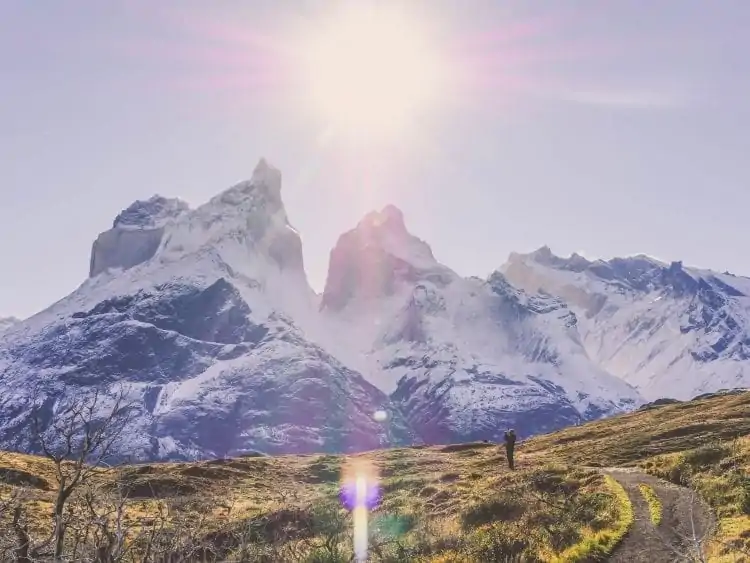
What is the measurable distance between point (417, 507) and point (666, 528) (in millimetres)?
16952

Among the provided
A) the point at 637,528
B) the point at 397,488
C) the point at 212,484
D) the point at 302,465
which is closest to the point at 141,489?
the point at 212,484

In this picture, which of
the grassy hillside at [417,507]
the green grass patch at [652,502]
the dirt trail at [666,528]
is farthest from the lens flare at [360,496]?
the green grass patch at [652,502]

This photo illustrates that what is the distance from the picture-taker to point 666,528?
22531 mm

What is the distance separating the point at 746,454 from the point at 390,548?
655 inches

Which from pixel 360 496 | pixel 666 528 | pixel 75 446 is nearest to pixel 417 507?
pixel 360 496

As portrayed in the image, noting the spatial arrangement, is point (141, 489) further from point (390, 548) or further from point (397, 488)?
point (390, 548)

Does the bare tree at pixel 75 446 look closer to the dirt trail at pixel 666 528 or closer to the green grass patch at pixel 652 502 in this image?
the dirt trail at pixel 666 528

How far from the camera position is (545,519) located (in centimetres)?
2661

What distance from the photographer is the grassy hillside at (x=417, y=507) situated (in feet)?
65.0

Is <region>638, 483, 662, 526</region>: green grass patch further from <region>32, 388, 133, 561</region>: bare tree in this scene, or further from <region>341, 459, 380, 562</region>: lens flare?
<region>32, 388, 133, 561</region>: bare tree

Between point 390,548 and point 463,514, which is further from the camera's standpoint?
point 463,514

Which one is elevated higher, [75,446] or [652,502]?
[75,446]

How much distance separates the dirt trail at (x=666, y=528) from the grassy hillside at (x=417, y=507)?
485 millimetres

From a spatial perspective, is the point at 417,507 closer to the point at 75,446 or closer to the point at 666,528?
the point at 666,528
